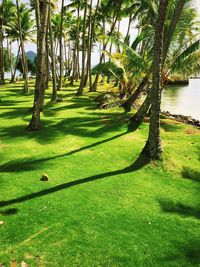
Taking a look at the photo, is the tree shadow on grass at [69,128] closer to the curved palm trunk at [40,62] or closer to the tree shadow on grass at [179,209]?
the curved palm trunk at [40,62]

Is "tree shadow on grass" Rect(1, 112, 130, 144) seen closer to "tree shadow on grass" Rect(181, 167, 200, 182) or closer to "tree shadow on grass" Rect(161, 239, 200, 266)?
"tree shadow on grass" Rect(181, 167, 200, 182)

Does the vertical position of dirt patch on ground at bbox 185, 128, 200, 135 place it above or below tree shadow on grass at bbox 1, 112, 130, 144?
below

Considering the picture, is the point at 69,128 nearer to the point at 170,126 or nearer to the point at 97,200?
the point at 170,126

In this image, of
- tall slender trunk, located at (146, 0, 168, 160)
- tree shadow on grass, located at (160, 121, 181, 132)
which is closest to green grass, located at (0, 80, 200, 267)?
tall slender trunk, located at (146, 0, 168, 160)

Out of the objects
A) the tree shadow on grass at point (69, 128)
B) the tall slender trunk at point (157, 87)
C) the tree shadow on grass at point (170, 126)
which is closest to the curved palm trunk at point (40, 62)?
the tree shadow on grass at point (69, 128)

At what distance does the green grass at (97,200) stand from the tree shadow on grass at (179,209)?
28 mm

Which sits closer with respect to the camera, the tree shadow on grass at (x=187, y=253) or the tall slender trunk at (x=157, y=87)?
the tree shadow on grass at (x=187, y=253)

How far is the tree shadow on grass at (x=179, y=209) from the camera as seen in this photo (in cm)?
826

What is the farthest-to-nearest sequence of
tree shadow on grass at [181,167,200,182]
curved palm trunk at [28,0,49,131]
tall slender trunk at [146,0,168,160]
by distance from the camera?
curved palm trunk at [28,0,49,131] < tree shadow on grass at [181,167,200,182] < tall slender trunk at [146,0,168,160]

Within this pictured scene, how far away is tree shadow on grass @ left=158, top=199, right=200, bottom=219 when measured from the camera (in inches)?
325

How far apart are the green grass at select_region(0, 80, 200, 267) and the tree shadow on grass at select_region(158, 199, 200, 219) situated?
3 cm

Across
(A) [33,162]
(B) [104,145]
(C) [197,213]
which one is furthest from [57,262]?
(B) [104,145]

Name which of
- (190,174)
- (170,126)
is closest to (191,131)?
(170,126)

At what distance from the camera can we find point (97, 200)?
8516 mm
